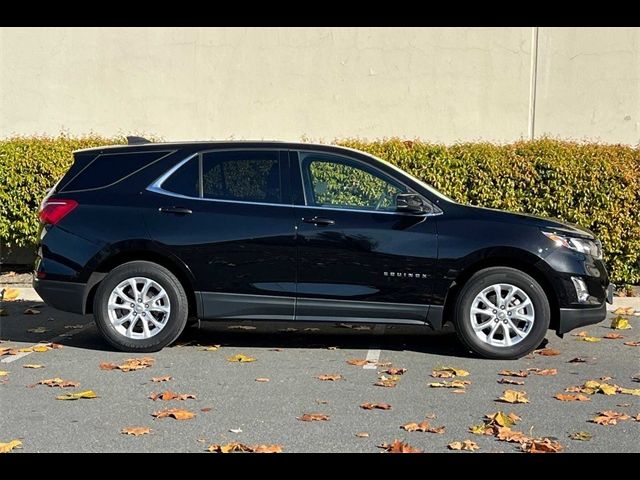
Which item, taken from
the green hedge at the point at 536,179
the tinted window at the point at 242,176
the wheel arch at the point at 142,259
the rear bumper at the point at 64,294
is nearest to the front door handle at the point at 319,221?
the tinted window at the point at 242,176

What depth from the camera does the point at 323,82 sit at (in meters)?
12.8

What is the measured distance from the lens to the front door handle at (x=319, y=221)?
7.35 meters

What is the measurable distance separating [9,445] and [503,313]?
13.0 feet

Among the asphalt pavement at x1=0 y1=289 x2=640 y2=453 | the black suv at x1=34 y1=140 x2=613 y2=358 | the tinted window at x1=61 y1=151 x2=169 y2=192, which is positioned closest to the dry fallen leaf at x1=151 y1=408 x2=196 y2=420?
the asphalt pavement at x1=0 y1=289 x2=640 y2=453

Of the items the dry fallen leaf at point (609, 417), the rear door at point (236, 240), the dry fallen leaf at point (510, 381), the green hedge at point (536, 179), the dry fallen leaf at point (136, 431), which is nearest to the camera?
the dry fallen leaf at point (136, 431)

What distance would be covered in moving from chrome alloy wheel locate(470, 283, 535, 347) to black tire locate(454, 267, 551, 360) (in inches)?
1.1

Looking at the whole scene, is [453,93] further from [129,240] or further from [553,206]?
[129,240]

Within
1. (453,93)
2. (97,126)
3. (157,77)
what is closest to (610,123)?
(453,93)

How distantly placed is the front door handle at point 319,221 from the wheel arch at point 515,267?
1110 millimetres

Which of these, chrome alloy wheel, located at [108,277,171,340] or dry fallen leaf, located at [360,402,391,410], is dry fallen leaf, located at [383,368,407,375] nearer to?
dry fallen leaf, located at [360,402,391,410]

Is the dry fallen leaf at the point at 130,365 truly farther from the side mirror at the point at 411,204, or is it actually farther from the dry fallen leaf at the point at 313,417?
the side mirror at the point at 411,204

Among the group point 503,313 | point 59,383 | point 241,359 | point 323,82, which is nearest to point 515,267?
point 503,313

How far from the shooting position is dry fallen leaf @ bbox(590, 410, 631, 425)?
561cm

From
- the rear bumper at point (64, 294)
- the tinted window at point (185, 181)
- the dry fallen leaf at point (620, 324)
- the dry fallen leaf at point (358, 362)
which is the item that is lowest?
the dry fallen leaf at point (358, 362)
